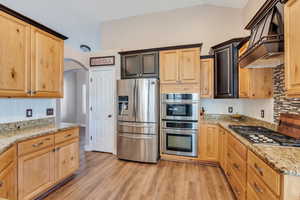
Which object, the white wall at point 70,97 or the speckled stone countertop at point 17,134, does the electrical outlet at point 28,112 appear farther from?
the white wall at point 70,97

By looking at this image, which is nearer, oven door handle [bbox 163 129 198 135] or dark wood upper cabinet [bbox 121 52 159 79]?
oven door handle [bbox 163 129 198 135]

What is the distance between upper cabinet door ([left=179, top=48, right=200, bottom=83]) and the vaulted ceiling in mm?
1480

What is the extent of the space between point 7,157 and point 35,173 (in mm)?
540

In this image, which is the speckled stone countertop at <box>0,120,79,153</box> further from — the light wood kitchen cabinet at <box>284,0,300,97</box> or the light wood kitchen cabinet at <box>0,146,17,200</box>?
the light wood kitchen cabinet at <box>284,0,300,97</box>

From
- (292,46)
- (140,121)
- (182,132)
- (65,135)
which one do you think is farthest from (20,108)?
(292,46)

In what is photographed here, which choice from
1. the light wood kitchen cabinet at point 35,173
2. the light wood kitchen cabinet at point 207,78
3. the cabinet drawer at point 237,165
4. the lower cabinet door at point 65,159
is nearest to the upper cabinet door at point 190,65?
the light wood kitchen cabinet at point 207,78

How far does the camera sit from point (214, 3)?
3633 mm

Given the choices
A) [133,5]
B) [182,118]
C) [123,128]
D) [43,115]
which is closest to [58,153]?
[43,115]

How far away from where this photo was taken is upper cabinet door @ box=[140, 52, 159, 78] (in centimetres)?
340

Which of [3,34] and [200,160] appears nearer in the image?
[3,34]

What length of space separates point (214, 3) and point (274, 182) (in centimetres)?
395

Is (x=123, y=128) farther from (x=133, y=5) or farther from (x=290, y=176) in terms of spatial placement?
(x=133, y=5)

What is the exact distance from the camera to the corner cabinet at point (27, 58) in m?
1.71

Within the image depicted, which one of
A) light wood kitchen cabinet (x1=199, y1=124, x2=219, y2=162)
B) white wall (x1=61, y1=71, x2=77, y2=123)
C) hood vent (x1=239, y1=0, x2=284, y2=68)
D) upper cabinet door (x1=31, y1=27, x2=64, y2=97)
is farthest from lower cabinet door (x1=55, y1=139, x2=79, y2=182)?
white wall (x1=61, y1=71, x2=77, y2=123)
